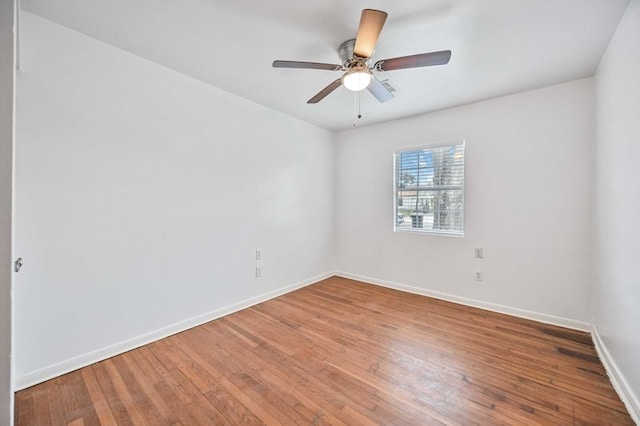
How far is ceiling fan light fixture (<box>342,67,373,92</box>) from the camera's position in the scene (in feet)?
5.97

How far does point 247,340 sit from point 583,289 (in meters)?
3.33

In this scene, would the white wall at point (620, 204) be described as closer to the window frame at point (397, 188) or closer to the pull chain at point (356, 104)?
the window frame at point (397, 188)

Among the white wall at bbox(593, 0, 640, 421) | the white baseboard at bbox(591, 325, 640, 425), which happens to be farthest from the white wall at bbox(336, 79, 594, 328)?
the white baseboard at bbox(591, 325, 640, 425)

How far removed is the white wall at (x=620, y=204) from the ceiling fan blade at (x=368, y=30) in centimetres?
151

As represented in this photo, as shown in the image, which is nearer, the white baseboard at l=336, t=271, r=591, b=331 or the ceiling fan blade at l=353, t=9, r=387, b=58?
the ceiling fan blade at l=353, t=9, r=387, b=58

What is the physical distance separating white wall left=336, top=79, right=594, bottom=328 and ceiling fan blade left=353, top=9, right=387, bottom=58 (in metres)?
2.15

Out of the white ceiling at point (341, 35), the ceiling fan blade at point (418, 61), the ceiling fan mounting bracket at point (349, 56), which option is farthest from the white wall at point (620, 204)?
the ceiling fan mounting bracket at point (349, 56)

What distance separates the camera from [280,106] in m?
3.28

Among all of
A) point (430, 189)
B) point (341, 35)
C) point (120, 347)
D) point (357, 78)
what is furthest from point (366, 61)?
point (120, 347)

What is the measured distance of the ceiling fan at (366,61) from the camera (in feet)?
4.84

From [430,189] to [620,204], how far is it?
1.85 m

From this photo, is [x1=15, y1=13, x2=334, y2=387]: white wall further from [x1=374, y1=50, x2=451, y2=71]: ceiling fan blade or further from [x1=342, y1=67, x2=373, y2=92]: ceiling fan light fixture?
[x1=374, y1=50, x2=451, y2=71]: ceiling fan blade

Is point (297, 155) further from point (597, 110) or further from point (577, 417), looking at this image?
point (577, 417)

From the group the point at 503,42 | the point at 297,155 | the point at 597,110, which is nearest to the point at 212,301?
the point at 297,155
